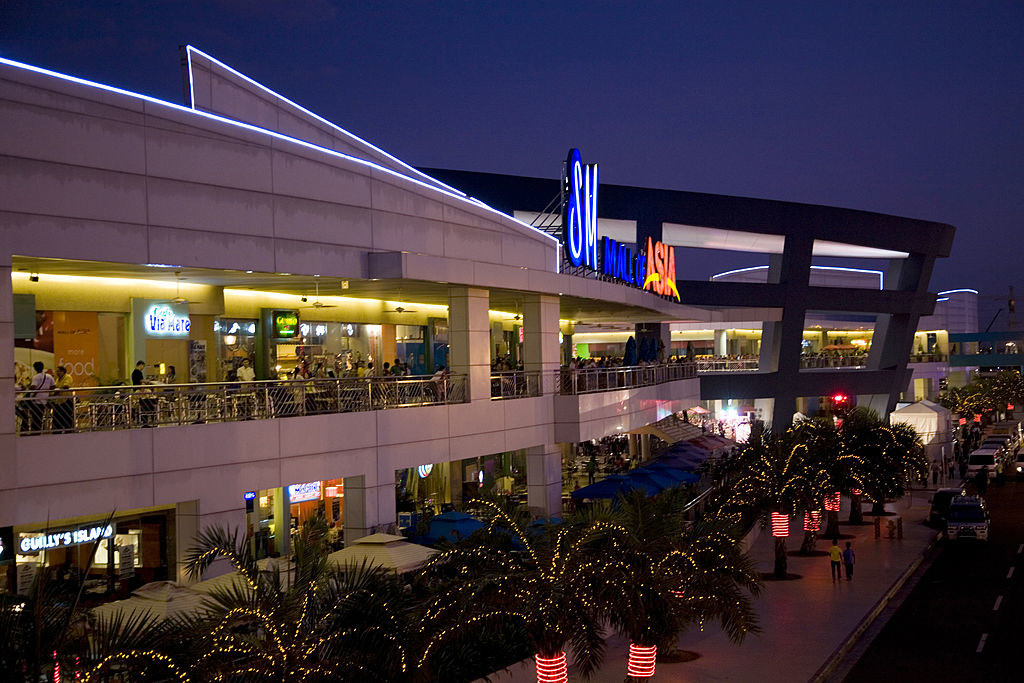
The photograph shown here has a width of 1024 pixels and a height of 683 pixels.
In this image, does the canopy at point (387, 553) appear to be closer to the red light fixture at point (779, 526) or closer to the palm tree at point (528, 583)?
the palm tree at point (528, 583)

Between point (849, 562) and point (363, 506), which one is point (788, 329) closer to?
point (849, 562)

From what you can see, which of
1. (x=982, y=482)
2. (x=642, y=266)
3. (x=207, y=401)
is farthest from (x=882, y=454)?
(x=207, y=401)

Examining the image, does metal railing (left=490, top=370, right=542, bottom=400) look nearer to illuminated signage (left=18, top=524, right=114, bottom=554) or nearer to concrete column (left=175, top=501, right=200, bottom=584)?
concrete column (left=175, top=501, right=200, bottom=584)

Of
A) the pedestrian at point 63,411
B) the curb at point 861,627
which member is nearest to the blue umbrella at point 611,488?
the curb at point 861,627

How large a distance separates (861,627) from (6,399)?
64.1 feet

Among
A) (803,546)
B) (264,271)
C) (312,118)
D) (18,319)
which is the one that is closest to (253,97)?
(312,118)

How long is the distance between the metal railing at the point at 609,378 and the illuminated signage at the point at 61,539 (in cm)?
1439

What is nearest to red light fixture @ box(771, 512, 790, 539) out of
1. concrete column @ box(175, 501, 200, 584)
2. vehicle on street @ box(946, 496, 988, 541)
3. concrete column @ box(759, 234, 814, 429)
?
vehicle on street @ box(946, 496, 988, 541)

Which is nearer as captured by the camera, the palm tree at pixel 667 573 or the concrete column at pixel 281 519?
the palm tree at pixel 667 573

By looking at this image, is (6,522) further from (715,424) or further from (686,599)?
(715,424)

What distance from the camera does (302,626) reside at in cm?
1171

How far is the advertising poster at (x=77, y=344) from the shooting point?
793 inches

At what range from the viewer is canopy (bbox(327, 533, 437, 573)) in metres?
18.1

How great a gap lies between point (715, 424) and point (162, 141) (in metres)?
49.7
